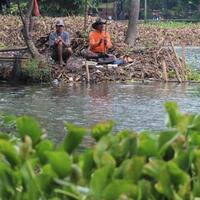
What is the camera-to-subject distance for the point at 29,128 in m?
3.12

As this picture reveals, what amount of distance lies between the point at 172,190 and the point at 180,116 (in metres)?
0.56

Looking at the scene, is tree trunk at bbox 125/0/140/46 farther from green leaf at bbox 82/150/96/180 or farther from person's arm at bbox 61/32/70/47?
green leaf at bbox 82/150/96/180

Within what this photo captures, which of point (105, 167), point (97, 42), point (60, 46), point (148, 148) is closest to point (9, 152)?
point (105, 167)

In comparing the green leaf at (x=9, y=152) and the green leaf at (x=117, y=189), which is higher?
the green leaf at (x=9, y=152)

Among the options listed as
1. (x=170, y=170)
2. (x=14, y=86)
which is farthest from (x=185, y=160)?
(x=14, y=86)

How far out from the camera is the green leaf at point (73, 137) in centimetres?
307

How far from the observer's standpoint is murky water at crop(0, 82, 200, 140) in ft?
33.2

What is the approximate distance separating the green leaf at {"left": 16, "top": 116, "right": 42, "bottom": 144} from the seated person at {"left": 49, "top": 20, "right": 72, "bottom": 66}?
40.3 feet

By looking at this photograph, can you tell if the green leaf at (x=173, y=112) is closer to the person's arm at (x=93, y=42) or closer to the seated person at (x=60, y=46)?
the seated person at (x=60, y=46)

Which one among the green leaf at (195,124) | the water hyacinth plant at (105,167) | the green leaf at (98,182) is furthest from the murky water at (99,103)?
the green leaf at (98,182)

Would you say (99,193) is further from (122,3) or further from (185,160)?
(122,3)

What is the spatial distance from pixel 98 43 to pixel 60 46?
0.99 meters

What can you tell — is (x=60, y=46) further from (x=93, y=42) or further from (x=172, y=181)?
(x=172, y=181)

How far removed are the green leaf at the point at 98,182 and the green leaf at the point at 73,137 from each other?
→ 421 millimetres
